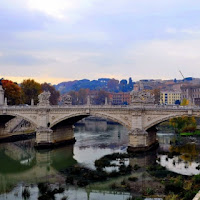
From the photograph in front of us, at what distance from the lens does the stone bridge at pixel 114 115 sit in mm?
36691

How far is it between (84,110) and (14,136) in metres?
16.1

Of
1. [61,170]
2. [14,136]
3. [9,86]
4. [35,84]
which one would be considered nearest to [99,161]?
[61,170]

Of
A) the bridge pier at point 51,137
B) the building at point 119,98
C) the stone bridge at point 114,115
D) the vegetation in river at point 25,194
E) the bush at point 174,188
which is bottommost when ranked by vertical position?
the vegetation in river at point 25,194

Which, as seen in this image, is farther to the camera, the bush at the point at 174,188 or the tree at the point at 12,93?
the tree at the point at 12,93

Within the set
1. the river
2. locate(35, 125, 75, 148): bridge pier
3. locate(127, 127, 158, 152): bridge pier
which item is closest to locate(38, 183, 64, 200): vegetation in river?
the river

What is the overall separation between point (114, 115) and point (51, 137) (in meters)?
9.50

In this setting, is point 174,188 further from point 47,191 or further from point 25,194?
point 25,194

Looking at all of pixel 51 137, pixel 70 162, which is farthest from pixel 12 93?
pixel 70 162

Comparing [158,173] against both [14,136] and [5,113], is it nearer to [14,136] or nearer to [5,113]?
[5,113]

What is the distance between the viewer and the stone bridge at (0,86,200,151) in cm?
3669

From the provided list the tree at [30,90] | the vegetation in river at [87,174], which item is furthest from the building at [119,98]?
the vegetation in river at [87,174]

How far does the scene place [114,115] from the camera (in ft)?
128

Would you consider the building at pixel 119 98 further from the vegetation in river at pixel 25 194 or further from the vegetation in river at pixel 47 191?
the vegetation in river at pixel 25 194

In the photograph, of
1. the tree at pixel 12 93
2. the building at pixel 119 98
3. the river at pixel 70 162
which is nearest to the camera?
the river at pixel 70 162
